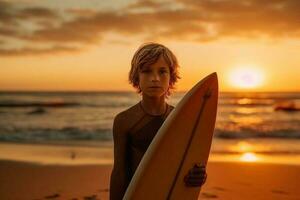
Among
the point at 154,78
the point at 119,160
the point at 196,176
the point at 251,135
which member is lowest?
the point at 251,135

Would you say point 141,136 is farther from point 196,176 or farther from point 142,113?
point 196,176

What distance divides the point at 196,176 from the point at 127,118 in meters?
0.47

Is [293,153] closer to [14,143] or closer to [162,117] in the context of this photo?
[14,143]

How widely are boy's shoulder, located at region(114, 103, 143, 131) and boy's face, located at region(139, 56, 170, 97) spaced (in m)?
0.11

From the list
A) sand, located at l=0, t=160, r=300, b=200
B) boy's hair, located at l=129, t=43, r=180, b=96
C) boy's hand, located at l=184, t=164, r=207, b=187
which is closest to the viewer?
boy's hair, located at l=129, t=43, r=180, b=96

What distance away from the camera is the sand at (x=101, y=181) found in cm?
541

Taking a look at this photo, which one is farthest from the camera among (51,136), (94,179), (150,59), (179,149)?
(51,136)

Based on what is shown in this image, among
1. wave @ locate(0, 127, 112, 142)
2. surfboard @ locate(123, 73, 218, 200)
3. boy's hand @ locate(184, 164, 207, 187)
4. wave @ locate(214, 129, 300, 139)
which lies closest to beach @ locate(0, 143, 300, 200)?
surfboard @ locate(123, 73, 218, 200)

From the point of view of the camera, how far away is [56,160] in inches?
302

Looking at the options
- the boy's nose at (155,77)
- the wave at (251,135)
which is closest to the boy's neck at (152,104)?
the boy's nose at (155,77)

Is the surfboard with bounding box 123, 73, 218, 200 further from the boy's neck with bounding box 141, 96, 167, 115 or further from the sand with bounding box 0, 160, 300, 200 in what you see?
the sand with bounding box 0, 160, 300, 200

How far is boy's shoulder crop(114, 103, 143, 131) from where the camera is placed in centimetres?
212

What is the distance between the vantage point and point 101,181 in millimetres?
6121

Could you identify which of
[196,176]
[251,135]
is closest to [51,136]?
[251,135]
